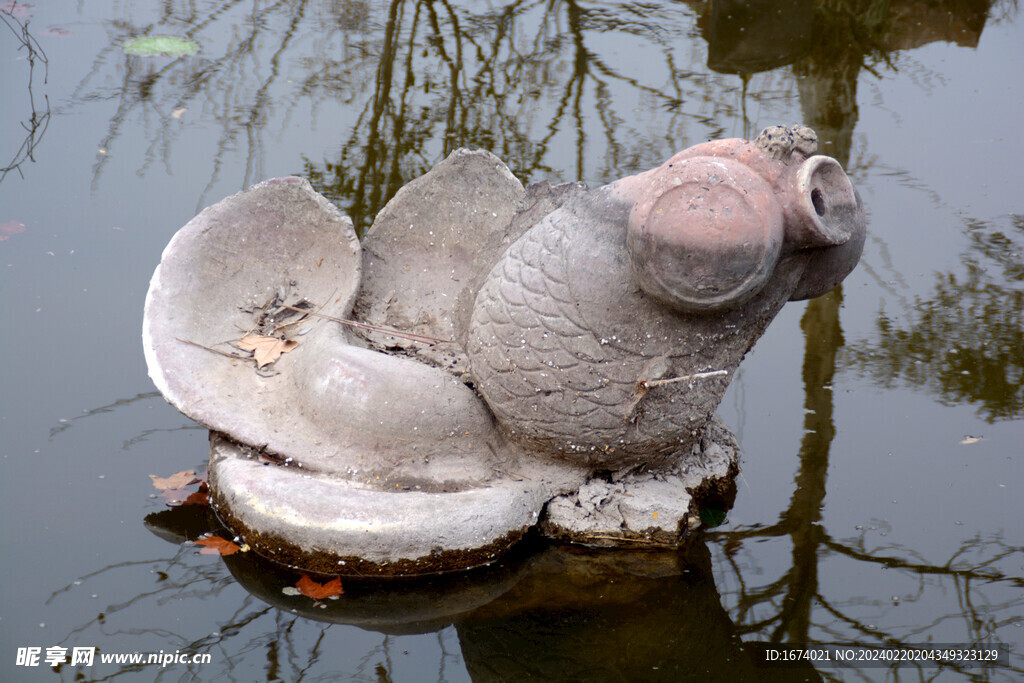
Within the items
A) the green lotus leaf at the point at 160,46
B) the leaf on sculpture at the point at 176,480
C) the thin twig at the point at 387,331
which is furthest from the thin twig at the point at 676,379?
the green lotus leaf at the point at 160,46

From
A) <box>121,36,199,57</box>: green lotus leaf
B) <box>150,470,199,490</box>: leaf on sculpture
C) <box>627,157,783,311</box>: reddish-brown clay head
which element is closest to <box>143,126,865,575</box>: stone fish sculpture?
<box>627,157,783,311</box>: reddish-brown clay head

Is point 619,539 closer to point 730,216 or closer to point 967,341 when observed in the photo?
point 730,216

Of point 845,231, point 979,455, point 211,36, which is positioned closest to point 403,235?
point 845,231

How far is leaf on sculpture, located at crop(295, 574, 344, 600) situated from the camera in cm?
250

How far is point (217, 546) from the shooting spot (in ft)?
8.71

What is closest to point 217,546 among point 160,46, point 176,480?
point 176,480

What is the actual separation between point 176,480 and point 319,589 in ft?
2.17

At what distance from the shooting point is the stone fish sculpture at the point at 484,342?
2.25 meters

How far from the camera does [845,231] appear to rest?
232 cm

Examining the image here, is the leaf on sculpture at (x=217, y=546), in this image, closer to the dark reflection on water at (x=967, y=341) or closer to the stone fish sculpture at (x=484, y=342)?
the stone fish sculpture at (x=484, y=342)

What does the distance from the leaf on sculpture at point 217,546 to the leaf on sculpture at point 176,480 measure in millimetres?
259

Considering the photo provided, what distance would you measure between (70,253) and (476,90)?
7.87 ft

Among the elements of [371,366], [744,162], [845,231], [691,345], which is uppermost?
[744,162]

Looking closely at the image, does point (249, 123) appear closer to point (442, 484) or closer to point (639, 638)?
point (442, 484)
